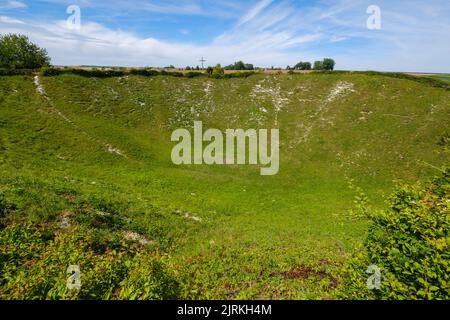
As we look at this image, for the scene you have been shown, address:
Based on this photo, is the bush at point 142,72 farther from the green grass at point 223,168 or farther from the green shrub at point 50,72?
the green shrub at point 50,72

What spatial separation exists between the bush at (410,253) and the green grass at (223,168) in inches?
41.0

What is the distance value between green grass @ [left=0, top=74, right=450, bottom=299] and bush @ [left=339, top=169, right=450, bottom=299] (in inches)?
41.0

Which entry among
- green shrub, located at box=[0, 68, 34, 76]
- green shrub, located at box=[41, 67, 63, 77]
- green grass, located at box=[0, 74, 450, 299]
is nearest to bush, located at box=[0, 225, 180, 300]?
green grass, located at box=[0, 74, 450, 299]

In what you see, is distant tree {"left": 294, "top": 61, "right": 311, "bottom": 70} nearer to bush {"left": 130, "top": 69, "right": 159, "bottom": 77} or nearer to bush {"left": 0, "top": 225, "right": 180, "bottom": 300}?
bush {"left": 130, "top": 69, "right": 159, "bottom": 77}

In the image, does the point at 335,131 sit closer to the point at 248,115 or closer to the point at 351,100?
the point at 351,100

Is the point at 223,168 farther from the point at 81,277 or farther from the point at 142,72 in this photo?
the point at 142,72

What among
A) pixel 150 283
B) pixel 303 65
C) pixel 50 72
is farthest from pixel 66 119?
pixel 303 65

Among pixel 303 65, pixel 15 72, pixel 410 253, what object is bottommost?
pixel 410 253

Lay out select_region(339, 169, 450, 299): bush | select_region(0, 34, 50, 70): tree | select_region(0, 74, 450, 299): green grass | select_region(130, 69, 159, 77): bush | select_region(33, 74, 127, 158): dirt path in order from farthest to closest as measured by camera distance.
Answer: select_region(0, 34, 50, 70): tree, select_region(130, 69, 159, 77): bush, select_region(33, 74, 127, 158): dirt path, select_region(0, 74, 450, 299): green grass, select_region(339, 169, 450, 299): bush

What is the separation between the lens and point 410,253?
7348 mm

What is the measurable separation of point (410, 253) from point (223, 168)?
91.1ft

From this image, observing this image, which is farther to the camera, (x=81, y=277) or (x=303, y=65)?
(x=303, y=65)

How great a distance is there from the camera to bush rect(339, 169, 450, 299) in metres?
6.25

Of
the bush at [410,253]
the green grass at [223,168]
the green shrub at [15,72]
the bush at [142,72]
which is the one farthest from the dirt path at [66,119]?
the bush at [410,253]
